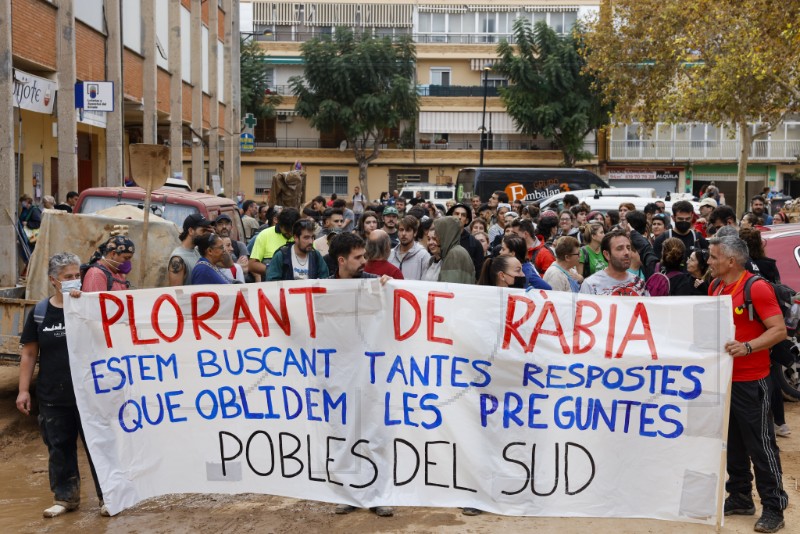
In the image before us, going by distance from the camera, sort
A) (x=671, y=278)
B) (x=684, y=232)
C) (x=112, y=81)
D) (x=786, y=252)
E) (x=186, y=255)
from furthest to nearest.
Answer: (x=112, y=81) → (x=684, y=232) → (x=786, y=252) → (x=186, y=255) → (x=671, y=278)

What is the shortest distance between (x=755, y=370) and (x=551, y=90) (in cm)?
4953

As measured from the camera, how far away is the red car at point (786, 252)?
10.1 meters

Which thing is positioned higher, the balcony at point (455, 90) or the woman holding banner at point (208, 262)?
the balcony at point (455, 90)

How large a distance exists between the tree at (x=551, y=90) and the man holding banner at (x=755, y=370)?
47717mm

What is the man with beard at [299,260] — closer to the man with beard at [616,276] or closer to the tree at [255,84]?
the man with beard at [616,276]

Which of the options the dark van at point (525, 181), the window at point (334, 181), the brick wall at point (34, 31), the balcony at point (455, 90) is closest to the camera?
the brick wall at point (34, 31)

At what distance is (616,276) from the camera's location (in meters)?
7.68

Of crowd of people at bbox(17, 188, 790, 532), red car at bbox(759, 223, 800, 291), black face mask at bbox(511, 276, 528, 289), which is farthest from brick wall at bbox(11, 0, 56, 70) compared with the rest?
black face mask at bbox(511, 276, 528, 289)

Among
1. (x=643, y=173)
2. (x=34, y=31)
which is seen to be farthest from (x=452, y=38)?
(x=34, y=31)

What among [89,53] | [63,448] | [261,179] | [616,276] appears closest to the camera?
[63,448]

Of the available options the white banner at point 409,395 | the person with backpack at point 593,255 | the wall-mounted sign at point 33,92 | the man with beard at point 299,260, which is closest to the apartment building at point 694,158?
the wall-mounted sign at point 33,92

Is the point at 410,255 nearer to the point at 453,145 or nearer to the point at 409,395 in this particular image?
the point at 409,395

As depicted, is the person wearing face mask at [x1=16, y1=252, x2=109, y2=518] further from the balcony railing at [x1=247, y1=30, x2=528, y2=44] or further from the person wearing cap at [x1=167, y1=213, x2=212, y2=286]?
the balcony railing at [x1=247, y1=30, x2=528, y2=44]

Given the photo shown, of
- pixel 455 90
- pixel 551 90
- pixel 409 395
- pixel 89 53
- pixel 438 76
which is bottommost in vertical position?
pixel 409 395
